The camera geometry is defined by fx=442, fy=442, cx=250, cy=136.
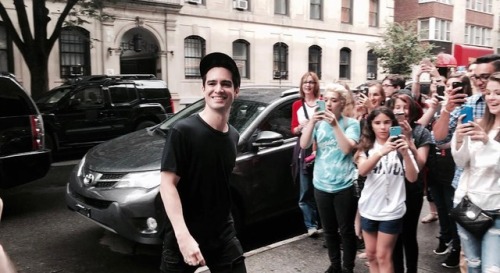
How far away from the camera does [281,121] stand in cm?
565

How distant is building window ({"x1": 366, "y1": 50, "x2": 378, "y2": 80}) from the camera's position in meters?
29.0

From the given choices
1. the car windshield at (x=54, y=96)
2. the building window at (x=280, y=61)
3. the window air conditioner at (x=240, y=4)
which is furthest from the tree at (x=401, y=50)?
the car windshield at (x=54, y=96)

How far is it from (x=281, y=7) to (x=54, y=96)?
1613 cm

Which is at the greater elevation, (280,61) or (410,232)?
(280,61)

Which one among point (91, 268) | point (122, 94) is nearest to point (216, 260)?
point (91, 268)

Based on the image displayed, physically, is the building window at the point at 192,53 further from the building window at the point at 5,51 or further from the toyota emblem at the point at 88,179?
the toyota emblem at the point at 88,179

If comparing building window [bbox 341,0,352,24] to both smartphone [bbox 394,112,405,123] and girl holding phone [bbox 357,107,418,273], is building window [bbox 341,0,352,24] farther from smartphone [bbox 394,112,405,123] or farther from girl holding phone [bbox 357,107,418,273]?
girl holding phone [bbox 357,107,418,273]

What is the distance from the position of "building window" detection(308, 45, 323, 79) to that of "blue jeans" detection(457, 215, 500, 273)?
23.3m

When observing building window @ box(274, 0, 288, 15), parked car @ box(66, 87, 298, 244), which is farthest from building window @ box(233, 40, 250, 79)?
parked car @ box(66, 87, 298, 244)

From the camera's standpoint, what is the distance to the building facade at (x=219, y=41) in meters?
17.6

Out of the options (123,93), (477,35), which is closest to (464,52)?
(477,35)

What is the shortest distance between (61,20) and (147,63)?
839 centimetres

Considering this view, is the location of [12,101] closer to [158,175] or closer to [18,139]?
[18,139]

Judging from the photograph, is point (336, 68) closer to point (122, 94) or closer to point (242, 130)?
point (122, 94)
